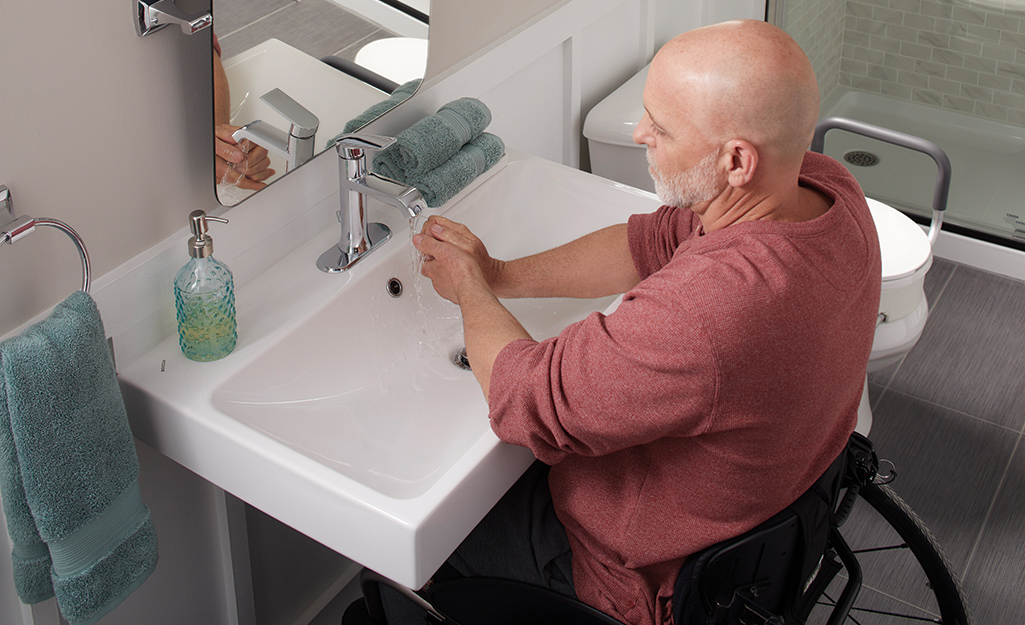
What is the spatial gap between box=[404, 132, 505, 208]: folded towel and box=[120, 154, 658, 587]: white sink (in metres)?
0.09

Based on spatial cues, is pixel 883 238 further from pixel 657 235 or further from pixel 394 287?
pixel 394 287

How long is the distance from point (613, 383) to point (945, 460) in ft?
5.03

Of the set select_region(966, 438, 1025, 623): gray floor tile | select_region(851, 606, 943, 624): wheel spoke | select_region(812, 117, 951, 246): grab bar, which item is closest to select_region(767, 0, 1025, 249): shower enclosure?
select_region(812, 117, 951, 246): grab bar

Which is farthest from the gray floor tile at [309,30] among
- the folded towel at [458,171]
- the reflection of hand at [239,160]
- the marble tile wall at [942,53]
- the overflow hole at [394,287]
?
the marble tile wall at [942,53]

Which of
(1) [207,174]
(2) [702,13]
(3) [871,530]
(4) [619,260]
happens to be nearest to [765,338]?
(4) [619,260]

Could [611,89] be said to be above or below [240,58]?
below

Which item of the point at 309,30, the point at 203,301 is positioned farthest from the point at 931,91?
the point at 203,301

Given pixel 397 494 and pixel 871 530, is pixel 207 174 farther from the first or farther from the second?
pixel 871 530

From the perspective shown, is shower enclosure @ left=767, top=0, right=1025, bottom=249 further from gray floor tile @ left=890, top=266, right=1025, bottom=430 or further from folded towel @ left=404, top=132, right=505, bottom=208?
folded towel @ left=404, top=132, right=505, bottom=208

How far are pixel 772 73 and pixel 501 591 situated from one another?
764mm

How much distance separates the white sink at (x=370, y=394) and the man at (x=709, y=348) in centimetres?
12

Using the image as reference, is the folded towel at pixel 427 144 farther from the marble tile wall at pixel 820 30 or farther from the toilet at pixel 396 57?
the marble tile wall at pixel 820 30

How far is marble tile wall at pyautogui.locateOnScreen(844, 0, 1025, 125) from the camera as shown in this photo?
2.79m

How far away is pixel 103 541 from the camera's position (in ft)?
3.76
